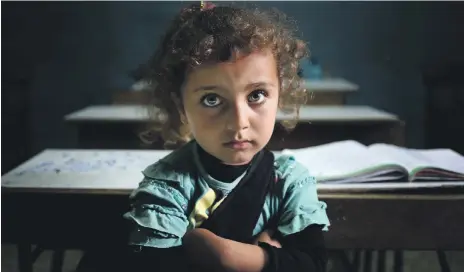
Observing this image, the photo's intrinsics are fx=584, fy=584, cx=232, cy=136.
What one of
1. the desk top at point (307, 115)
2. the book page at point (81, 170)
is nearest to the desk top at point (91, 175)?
the book page at point (81, 170)

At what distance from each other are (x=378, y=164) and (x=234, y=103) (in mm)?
374

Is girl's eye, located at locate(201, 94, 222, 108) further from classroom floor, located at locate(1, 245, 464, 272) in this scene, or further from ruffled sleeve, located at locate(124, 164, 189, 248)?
classroom floor, located at locate(1, 245, 464, 272)

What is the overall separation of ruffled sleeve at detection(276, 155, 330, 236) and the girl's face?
0.07 m

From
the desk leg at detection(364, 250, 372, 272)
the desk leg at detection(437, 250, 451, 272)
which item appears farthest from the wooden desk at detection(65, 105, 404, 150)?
the desk leg at detection(437, 250, 451, 272)

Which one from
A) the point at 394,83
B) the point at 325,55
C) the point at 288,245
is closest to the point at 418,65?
the point at 394,83

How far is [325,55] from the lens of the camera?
2623 mm

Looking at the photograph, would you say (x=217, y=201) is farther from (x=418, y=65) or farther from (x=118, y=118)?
(x=418, y=65)

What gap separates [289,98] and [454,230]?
34cm

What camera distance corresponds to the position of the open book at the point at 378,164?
3.00 ft

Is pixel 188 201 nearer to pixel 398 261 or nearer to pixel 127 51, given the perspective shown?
pixel 398 261

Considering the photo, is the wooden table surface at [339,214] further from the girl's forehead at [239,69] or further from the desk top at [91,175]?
the girl's forehead at [239,69]

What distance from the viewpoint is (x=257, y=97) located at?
2.15 ft

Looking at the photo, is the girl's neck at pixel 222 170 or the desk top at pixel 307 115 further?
the desk top at pixel 307 115

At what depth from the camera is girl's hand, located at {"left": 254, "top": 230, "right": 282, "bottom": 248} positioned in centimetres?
68
